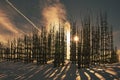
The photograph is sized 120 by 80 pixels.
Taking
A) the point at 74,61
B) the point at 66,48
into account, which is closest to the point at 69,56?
the point at 66,48

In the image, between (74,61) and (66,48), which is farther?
(66,48)

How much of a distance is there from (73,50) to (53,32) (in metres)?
6.55

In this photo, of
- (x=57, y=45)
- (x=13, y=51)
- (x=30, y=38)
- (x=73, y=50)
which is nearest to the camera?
(x=57, y=45)

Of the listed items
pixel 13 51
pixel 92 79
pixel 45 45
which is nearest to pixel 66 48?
pixel 45 45

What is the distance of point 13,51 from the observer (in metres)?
75.9

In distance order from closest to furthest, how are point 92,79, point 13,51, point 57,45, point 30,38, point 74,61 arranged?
point 92,79 → point 57,45 → point 74,61 → point 30,38 → point 13,51

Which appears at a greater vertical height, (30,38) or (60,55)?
(30,38)

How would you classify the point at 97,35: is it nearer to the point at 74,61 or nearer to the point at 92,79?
the point at 74,61

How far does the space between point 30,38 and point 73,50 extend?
14710 millimetres

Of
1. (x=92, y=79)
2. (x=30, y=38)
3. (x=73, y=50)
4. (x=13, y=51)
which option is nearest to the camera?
(x=92, y=79)

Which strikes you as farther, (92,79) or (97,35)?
(97,35)

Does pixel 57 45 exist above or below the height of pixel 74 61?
above

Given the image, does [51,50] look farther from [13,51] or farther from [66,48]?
[13,51]

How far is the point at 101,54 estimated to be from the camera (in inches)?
2044
